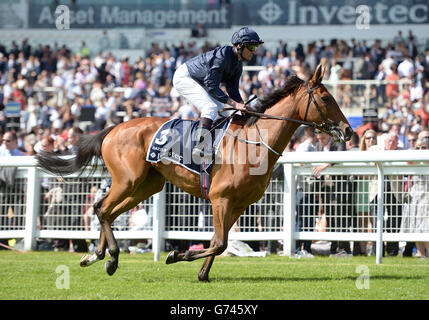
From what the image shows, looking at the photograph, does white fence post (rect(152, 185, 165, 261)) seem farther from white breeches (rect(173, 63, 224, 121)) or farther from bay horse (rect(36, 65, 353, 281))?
white breeches (rect(173, 63, 224, 121))

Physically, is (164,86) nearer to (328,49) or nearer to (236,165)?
(328,49)

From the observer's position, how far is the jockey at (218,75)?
6688 mm

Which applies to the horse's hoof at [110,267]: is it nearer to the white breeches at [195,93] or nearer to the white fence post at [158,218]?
the white breeches at [195,93]

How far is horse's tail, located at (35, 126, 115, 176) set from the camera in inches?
301

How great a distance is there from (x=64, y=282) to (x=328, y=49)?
1506cm

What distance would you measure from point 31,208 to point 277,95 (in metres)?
4.14

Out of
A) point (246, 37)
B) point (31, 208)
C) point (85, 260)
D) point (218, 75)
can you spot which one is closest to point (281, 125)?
point (218, 75)

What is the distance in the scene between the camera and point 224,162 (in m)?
6.63

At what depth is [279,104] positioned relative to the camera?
22.4 ft

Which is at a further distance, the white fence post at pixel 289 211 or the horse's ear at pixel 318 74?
the white fence post at pixel 289 211

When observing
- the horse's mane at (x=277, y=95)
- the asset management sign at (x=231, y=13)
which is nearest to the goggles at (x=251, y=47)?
the horse's mane at (x=277, y=95)

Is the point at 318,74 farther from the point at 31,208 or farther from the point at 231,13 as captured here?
the point at 231,13

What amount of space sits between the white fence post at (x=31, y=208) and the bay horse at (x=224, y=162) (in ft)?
7.00
